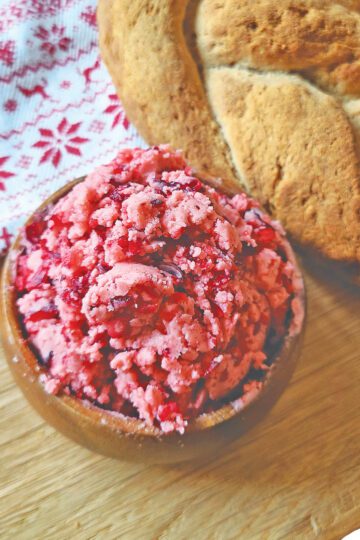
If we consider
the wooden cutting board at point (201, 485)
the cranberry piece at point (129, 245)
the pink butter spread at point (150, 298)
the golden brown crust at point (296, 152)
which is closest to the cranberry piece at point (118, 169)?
the pink butter spread at point (150, 298)

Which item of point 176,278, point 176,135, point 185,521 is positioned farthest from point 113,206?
point 185,521

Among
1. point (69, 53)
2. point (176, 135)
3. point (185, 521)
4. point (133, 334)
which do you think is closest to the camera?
point (133, 334)

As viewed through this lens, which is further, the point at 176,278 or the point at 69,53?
the point at 69,53

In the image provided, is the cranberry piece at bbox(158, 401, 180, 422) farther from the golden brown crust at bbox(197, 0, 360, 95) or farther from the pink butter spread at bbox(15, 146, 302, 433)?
the golden brown crust at bbox(197, 0, 360, 95)

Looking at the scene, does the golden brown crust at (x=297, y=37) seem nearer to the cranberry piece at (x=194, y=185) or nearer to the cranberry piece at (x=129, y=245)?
the cranberry piece at (x=194, y=185)

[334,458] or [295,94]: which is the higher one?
[295,94]

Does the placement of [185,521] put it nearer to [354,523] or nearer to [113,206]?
[354,523]
